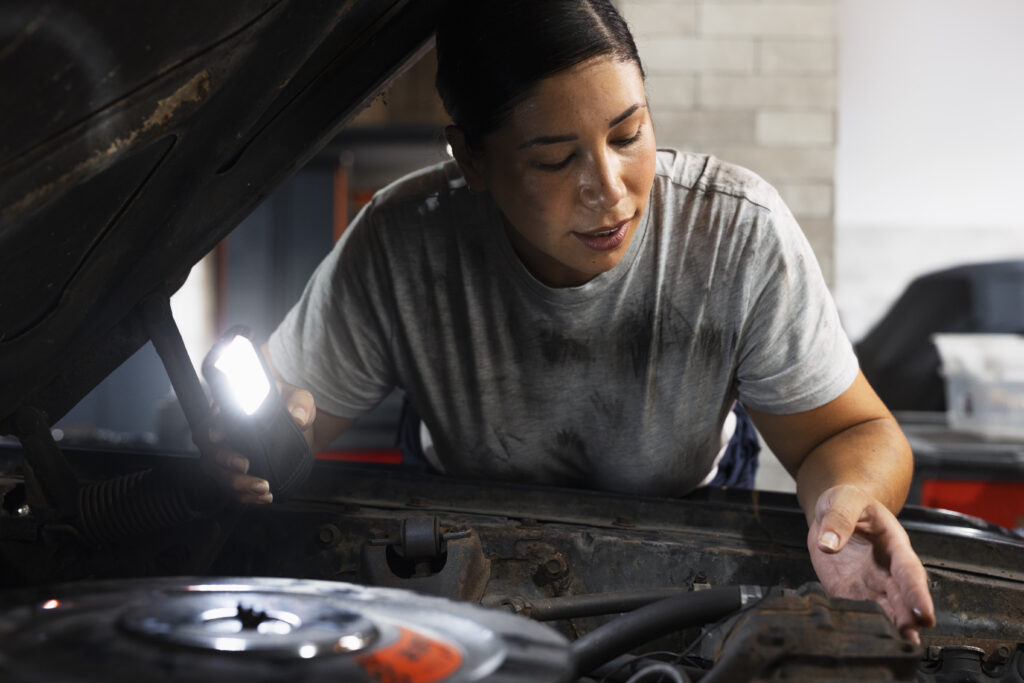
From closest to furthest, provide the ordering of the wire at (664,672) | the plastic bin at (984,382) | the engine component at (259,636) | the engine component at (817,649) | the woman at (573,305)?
the engine component at (259,636)
the engine component at (817,649)
the wire at (664,672)
the woman at (573,305)
the plastic bin at (984,382)

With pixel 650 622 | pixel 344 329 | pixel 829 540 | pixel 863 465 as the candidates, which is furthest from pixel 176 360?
pixel 863 465

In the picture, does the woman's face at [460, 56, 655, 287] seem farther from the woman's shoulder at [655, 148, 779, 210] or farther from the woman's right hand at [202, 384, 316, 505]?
the woman's right hand at [202, 384, 316, 505]

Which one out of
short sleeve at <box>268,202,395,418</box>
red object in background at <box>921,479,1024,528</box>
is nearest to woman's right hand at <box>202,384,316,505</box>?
short sleeve at <box>268,202,395,418</box>

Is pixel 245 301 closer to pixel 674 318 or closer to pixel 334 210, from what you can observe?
pixel 334 210

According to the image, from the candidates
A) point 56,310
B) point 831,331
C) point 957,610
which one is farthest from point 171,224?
point 957,610

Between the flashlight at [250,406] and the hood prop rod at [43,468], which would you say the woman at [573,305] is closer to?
the flashlight at [250,406]

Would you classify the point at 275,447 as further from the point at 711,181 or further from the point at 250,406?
the point at 711,181

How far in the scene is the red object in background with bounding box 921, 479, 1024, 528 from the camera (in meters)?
2.90

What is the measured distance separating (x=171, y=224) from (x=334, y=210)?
3.21 m

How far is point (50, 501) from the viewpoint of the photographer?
3.90 feet

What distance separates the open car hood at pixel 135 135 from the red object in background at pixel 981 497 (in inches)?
87.9

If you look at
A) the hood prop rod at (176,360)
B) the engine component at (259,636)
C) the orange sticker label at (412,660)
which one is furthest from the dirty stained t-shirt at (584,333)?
the orange sticker label at (412,660)

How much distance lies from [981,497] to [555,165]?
2234 mm

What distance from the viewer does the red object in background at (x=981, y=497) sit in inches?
114
